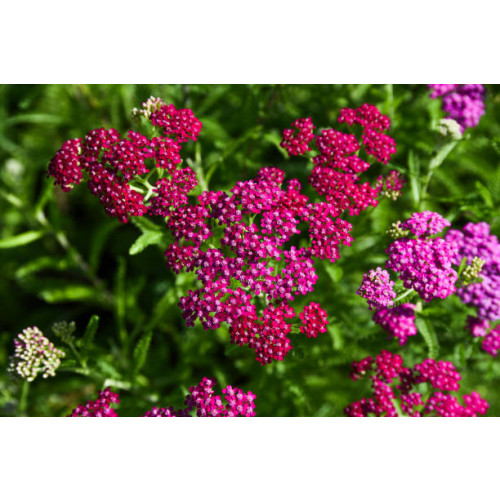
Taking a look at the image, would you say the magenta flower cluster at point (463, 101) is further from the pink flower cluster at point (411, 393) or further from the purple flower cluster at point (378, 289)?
the pink flower cluster at point (411, 393)

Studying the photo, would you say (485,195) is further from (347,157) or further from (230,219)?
(230,219)

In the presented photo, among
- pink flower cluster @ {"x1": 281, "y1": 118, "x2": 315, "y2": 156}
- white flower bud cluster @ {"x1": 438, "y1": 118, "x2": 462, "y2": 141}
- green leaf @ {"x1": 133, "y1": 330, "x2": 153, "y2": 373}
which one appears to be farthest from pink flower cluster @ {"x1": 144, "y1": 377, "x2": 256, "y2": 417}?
white flower bud cluster @ {"x1": 438, "y1": 118, "x2": 462, "y2": 141}

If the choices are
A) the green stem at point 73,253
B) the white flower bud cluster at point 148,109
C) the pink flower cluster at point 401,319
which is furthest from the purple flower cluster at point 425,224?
the green stem at point 73,253

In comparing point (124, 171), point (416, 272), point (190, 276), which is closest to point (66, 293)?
point (190, 276)

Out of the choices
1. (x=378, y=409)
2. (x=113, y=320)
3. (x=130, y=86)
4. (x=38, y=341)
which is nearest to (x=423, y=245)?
(x=378, y=409)

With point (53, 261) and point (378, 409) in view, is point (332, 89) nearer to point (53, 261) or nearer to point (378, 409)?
point (378, 409)
